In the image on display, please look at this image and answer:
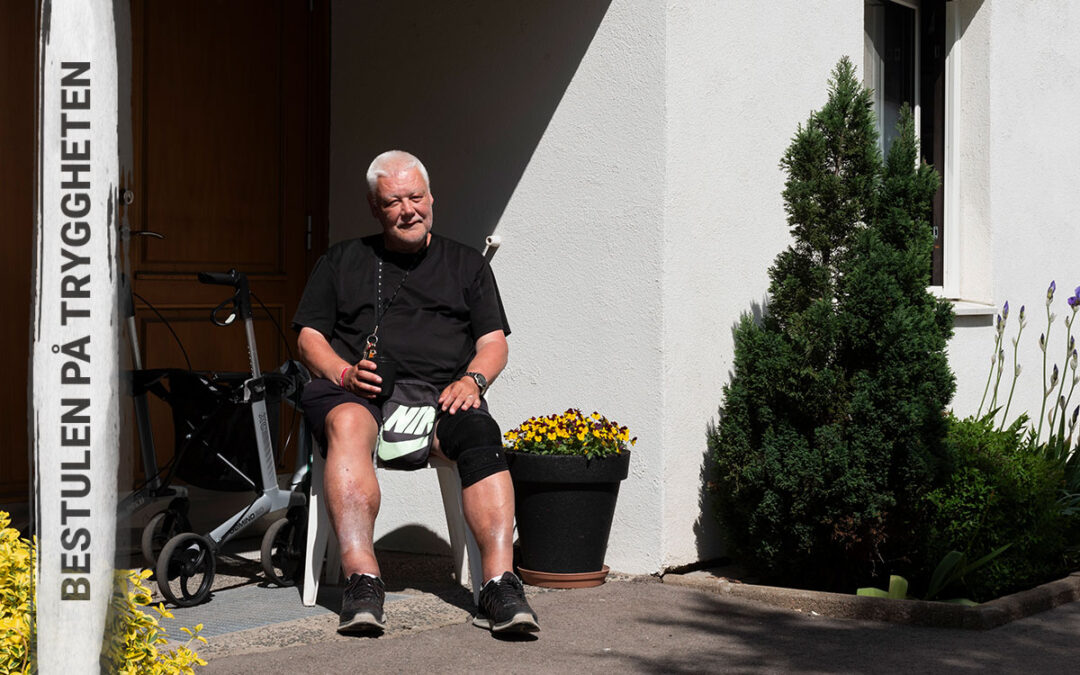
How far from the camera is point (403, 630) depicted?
4434mm

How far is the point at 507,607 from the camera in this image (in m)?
4.29

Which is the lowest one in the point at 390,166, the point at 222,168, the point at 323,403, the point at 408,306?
the point at 323,403

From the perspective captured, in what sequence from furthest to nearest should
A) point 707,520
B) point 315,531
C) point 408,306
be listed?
point 707,520
point 408,306
point 315,531

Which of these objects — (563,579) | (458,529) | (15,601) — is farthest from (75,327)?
(563,579)

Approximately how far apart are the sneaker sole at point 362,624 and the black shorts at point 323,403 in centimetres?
70

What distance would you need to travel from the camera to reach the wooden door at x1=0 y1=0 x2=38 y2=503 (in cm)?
525

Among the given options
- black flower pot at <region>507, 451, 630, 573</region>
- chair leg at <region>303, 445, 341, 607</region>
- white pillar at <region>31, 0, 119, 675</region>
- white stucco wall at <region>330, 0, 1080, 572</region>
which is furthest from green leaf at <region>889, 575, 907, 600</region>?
white pillar at <region>31, 0, 119, 675</region>

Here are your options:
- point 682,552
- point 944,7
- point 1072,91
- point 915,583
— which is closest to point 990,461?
point 915,583

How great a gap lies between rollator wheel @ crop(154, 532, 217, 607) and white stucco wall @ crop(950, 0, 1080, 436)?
4.40 metres

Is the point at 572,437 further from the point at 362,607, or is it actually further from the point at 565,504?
the point at 362,607

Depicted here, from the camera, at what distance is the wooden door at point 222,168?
18.9 feet

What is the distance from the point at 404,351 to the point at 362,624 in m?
1.06

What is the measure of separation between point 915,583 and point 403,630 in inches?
83.0

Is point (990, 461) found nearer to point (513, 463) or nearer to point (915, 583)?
point (915, 583)
